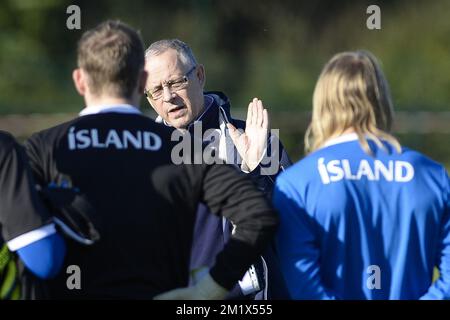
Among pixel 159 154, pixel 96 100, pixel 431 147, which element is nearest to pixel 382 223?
pixel 159 154

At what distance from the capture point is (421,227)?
3.52m

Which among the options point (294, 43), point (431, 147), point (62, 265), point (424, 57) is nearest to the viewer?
point (62, 265)

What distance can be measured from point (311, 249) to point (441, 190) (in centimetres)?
48

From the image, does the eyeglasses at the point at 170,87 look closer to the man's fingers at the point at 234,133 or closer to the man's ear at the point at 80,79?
the man's fingers at the point at 234,133

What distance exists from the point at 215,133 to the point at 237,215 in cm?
164

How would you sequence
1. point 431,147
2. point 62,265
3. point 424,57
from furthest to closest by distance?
1. point 424,57
2. point 431,147
3. point 62,265

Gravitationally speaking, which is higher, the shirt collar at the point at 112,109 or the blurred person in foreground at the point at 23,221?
the shirt collar at the point at 112,109

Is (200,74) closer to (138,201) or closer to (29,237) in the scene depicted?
(138,201)

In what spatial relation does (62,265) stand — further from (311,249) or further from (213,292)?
(311,249)

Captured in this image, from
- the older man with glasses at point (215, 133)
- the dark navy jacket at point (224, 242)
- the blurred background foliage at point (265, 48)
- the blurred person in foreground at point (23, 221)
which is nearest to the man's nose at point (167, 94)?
the older man with glasses at point (215, 133)

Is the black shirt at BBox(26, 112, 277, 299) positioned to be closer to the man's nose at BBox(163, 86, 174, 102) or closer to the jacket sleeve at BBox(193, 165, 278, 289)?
the jacket sleeve at BBox(193, 165, 278, 289)

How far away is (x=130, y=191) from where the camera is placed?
3.40 m

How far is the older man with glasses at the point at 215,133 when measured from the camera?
4.61m

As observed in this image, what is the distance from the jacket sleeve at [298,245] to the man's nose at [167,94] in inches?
65.6
